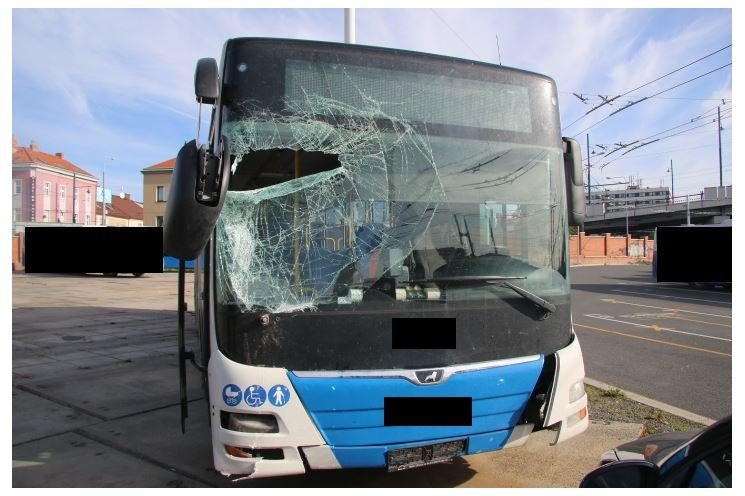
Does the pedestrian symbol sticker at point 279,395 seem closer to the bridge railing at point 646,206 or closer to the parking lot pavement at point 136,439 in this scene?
→ the parking lot pavement at point 136,439

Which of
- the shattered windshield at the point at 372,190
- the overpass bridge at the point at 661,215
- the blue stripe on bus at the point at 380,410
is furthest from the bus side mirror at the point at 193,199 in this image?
the overpass bridge at the point at 661,215

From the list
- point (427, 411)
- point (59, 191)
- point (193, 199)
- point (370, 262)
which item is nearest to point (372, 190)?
point (370, 262)

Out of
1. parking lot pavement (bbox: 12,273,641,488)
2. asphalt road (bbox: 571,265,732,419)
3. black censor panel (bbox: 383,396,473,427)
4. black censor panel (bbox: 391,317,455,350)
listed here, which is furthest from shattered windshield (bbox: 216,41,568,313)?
asphalt road (bbox: 571,265,732,419)

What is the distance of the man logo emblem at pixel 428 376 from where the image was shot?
9.88ft

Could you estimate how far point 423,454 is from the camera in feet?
10.1

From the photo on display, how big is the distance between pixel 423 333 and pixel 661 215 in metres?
64.2

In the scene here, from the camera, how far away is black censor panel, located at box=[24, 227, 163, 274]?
22.5ft

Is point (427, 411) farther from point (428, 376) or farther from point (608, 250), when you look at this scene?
point (608, 250)

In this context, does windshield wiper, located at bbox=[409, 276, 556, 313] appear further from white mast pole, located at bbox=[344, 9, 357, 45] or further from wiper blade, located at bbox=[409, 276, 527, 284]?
white mast pole, located at bbox=[344, 9, 357, 45]

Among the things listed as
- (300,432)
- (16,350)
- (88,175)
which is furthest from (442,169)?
(88,175)

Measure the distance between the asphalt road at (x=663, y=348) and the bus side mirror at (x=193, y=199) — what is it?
17.5ft

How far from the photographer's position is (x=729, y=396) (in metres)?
6.14

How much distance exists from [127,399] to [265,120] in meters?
4.19

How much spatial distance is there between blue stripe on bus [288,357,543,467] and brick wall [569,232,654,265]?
169 feet
